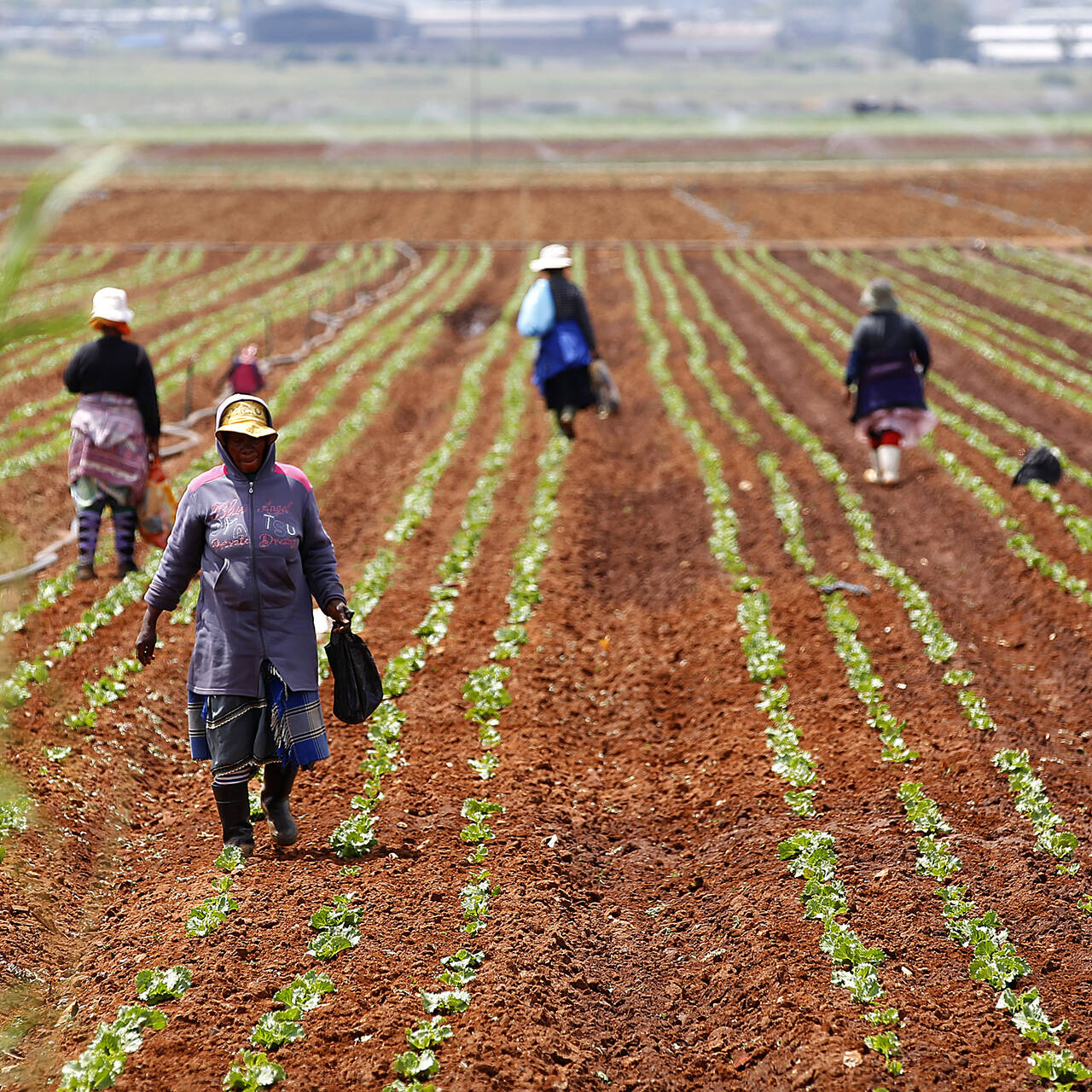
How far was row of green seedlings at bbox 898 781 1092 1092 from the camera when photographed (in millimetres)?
4422

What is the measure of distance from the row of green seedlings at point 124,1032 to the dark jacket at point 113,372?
15.7 feet

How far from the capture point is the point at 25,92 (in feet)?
355

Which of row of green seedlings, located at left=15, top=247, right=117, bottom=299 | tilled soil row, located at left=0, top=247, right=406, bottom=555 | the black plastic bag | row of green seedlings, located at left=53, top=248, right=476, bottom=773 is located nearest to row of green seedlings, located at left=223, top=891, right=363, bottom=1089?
row of green seedlings, located at left=53, top=248, right=476, bottom=773

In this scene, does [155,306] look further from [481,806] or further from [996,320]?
[481,806]

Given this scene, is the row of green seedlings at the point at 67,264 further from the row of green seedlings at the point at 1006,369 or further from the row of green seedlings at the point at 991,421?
the row of green seedlings at the point at 1006,369

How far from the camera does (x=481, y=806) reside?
20.9 ft

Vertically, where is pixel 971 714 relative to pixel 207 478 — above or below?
below

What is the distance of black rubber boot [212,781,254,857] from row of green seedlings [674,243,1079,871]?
390cm

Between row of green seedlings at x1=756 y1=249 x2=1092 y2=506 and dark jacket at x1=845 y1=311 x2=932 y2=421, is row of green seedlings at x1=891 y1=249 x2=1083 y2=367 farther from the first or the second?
dark jacket at x1=845 y1=311 x2=932 y2=421

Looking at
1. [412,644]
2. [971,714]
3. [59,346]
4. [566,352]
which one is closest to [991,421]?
[566,352]

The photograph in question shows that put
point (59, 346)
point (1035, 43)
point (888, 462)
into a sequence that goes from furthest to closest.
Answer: point (1035, 43) < point (59, 346) < point (888, 462)

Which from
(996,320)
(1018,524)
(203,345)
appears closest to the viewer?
(1018,524)

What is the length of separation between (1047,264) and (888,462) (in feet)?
74.0

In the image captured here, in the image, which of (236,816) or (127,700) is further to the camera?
(127,700)
